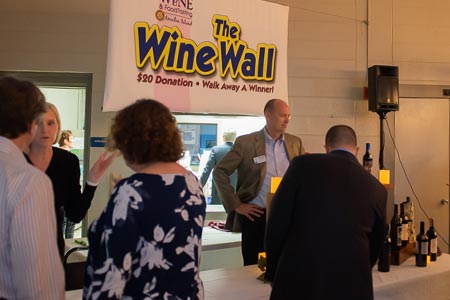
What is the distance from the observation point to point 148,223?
1117mm

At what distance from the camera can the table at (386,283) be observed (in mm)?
1829

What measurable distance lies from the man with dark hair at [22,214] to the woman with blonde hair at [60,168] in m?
0.66

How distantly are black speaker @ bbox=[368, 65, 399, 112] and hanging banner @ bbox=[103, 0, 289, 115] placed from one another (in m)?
1.43

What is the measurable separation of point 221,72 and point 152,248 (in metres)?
2.09

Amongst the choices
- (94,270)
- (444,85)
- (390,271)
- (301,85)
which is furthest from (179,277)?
(444,85)

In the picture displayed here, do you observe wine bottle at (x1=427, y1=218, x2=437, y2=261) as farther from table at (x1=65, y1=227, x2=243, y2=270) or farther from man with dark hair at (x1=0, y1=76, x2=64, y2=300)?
man with dark hair at (x1=0, y1=76, x2=64, y2=300)

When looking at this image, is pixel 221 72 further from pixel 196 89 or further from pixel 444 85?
pixel 444 85

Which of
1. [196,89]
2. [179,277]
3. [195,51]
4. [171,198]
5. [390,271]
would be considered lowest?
[390,271]

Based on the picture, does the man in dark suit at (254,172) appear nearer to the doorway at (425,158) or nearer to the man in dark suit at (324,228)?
the man in dark suit at (324,228)

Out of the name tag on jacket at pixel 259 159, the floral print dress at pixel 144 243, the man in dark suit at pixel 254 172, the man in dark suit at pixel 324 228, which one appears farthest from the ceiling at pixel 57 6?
the floral print dress at pixel 144 243

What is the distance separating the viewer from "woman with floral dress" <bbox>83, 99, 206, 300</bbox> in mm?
1088

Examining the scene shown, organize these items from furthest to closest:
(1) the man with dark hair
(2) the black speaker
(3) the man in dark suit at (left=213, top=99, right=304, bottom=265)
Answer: (2) the black speaker < (3) the man in dark suit at (left=213, top=99, right=304, bottom=265) < (1) the man with dark hair

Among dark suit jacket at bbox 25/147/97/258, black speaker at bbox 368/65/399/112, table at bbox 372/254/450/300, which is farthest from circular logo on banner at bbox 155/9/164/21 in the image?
black speaker at bbox 368/65/399/112

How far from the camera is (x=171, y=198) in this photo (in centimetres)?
117
